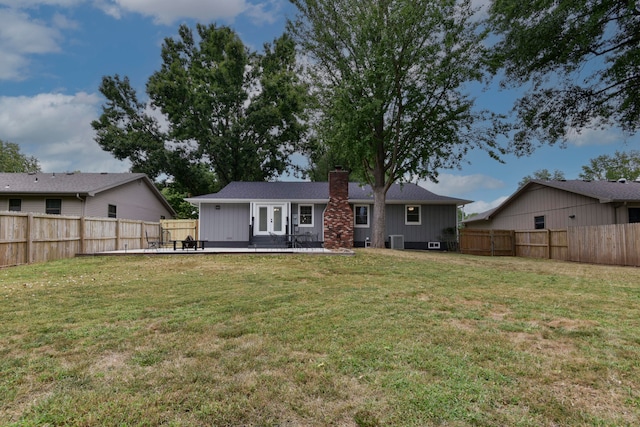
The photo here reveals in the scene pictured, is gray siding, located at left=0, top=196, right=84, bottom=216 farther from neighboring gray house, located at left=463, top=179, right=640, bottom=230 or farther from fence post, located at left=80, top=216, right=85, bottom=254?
neighboring gray house, located at left=463, top=179, right=640, bottom=230

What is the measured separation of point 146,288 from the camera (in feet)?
20.2

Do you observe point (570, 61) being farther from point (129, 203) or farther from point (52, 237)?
point (129, 203)

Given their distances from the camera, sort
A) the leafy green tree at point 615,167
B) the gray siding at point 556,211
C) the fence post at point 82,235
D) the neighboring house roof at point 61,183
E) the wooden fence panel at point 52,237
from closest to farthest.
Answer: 1. the wooden fence panel at point 52,237
2. the fence post at point 82,235
3. the gray siding at point 556,211
4. the neighboring house roof at point 61,183
5. the leafy green tree at point 615,167

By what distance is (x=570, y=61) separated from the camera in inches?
521

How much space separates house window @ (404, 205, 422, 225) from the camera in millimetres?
18609

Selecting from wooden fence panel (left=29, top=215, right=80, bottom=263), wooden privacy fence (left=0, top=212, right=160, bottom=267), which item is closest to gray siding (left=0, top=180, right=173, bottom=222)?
wooden privacy fence (left=0, top=212, right=160, bottom=267)

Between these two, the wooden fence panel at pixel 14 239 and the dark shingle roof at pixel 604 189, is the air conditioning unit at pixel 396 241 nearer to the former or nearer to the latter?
the dark shingle roof at pixel 604 189

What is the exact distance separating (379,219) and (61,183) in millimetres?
16269

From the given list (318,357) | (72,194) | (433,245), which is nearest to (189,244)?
(72,194)

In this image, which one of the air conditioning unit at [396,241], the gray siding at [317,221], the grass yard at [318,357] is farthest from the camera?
the air conditioning unit at [396,241]

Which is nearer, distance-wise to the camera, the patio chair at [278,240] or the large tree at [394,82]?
the large tree at [394,82]

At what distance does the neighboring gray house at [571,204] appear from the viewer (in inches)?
580

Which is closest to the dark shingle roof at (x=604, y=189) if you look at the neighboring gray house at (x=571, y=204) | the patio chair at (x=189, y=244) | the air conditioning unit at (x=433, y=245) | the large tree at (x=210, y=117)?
the neighboring gray house at (x=571, y=204)

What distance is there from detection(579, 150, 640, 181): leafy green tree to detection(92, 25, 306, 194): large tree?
103 ft
